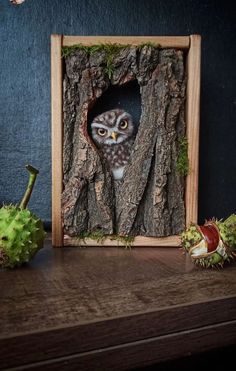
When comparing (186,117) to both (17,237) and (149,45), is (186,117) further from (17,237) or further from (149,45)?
(17,237)

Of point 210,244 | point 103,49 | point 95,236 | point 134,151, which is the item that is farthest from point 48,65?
point 210,244

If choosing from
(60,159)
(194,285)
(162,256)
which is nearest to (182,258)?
(162,256)

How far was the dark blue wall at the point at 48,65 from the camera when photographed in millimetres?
893

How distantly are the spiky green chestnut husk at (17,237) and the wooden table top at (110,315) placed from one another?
2cm

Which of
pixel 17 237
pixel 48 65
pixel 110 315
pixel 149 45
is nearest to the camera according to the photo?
pixel 110 315

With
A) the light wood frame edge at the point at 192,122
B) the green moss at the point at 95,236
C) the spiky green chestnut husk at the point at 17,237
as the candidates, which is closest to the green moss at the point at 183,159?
the light wood frame edge at the point at 192,122

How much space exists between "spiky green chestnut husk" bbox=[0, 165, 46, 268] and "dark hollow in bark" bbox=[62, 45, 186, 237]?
14cm

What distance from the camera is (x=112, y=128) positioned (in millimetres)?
800

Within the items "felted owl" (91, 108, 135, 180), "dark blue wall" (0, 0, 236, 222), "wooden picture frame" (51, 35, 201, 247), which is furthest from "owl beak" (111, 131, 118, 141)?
"dark blue wall" (0, 0, 236, 222)

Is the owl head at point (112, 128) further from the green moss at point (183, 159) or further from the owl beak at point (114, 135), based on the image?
the green moss at point (183, 159)

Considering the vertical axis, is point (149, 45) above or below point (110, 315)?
above

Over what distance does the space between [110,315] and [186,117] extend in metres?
0.48

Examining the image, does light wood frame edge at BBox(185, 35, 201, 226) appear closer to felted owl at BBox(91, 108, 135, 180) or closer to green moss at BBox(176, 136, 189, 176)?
green moss at BBox(176, 136, 189, 176)

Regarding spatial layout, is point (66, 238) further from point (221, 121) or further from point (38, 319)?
point (221, 121)
